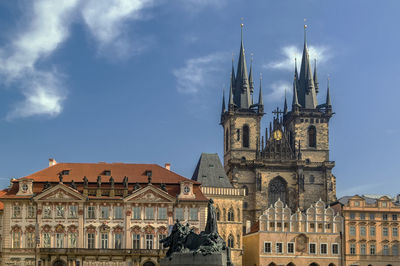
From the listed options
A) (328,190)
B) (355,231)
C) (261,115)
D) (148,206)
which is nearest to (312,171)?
(328,190)

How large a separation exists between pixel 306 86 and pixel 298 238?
37.0 metres

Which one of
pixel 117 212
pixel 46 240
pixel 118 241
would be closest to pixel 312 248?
pixel 118 241

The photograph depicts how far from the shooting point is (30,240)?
2756 inches

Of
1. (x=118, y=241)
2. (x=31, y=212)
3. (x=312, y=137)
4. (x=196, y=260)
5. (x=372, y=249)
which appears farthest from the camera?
(x=312, y=137)

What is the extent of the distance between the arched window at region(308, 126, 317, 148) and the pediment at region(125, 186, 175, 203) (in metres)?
42.7

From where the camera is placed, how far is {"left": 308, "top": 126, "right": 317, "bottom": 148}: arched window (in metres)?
108

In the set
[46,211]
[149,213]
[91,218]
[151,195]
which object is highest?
[151,195]

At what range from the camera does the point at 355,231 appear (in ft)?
278

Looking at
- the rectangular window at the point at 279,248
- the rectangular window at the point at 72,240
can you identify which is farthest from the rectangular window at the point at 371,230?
the rectangular window at the point at 72,240

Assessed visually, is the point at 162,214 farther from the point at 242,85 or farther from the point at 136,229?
the point at 242,85

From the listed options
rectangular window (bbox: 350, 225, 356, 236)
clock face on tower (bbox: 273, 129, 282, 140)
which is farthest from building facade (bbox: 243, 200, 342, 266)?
clock face on tower (bbox: 273, 129, 282, 140)

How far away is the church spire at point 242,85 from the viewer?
4309 inches

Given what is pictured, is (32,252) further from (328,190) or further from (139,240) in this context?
(328,190)

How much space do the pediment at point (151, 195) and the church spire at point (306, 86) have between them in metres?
46.1
